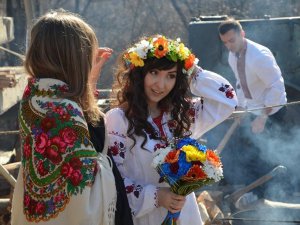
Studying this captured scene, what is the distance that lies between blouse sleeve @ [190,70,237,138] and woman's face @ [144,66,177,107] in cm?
26

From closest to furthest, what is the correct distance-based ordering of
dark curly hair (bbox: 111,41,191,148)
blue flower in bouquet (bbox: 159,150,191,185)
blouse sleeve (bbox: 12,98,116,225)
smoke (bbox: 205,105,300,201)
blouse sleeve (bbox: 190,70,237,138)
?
blouse sleeve (bbox: 12,98,116,225) < blue flower in bouquet (bbox: 159,150,191,185) < dark curly hair (bbox: 111,41,191,148) < blouse sleeve (bbox: 190,70,237,138) < smoke (bbox: 205,105,300,201)

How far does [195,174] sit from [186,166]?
6 centimetres

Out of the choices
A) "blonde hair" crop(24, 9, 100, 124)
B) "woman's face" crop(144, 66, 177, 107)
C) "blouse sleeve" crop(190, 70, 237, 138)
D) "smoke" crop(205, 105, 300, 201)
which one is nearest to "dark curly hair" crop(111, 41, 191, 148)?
"woman's face" crop(144, 66, 177, 107)

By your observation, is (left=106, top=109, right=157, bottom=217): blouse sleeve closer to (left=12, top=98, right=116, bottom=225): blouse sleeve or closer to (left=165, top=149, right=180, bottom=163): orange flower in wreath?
(left=165, top=149, right=180, bottom=163): orange flower in wreath

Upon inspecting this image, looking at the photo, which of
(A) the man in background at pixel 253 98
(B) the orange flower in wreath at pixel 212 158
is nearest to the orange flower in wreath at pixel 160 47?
(B) the orange flower in wreath at pixel 212 158

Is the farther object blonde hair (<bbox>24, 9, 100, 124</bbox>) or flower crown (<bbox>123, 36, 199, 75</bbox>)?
flower crown (<bbox>123, 36, 199, 75</bbox>)

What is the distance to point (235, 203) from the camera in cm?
596

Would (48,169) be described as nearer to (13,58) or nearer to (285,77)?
(285,77)

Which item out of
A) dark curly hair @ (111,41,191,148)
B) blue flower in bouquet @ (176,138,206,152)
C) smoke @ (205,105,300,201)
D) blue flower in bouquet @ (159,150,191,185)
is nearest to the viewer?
blue flower in bouquet @ (159,150,191,185)

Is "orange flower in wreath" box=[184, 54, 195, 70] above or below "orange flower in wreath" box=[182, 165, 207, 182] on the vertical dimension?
above

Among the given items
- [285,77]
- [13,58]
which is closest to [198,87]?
[285,77]

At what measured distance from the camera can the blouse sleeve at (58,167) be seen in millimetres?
2578

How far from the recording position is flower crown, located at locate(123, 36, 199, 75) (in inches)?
127

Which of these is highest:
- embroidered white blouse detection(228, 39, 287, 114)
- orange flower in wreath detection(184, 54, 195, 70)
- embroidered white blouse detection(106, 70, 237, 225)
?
orange flower in wreath detection(184, 54, 195, 70)
